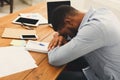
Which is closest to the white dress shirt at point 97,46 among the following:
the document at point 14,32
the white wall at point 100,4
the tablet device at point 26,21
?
the document at point 14,32

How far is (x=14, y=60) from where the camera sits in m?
1.29

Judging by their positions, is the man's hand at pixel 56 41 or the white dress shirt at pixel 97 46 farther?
the man's hand at pixel 56 41

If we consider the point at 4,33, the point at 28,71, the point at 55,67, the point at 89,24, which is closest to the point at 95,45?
the point at 89,24

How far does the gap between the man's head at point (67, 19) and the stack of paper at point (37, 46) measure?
20cm

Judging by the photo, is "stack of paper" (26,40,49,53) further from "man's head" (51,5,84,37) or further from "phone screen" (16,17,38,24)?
"phone screen" (16,17,38,24)

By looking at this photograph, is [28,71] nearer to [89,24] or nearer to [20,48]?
[20,48]

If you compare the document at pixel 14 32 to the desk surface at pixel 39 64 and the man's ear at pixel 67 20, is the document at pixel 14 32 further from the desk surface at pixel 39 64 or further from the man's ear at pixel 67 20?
the man's ear at pixel 67 20

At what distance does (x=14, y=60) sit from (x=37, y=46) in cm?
25

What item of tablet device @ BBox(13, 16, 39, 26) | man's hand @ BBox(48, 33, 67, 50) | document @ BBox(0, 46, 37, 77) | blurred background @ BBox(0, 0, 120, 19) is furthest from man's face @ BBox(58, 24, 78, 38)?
blurred background @ BBox(0, 0, 120, 19)

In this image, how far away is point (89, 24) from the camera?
124cm

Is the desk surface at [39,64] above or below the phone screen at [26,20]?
below

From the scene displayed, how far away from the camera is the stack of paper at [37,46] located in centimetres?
145

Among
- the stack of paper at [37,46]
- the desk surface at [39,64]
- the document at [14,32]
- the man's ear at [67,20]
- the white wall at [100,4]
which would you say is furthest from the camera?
the white wall at [100,4]

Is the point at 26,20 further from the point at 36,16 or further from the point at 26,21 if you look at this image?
the point at 36,16
